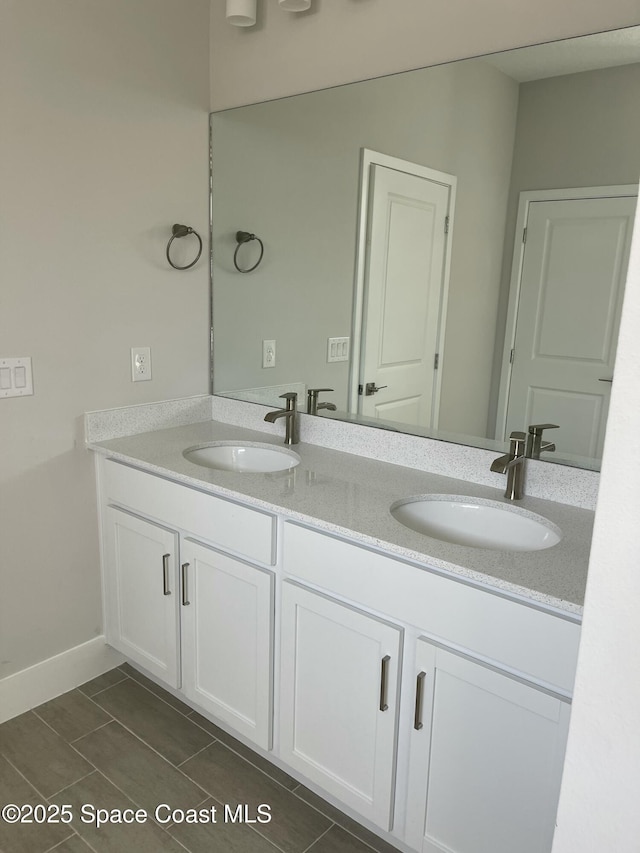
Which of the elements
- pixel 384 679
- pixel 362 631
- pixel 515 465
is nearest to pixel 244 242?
pixel 515 465

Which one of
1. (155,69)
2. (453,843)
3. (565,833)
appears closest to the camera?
(565,833)

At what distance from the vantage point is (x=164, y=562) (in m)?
2.03

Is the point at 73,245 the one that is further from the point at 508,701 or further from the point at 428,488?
the point at 508,701

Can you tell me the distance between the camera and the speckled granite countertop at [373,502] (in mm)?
1281

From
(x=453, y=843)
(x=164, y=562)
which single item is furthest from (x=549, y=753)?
(x=164, y=562)

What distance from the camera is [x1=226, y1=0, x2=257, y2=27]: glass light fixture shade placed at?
204 cm

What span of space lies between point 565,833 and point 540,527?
35.9 inches

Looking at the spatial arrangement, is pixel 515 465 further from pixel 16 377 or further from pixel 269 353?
pixel 16 377

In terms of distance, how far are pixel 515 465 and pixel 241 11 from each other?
1627 millimetres

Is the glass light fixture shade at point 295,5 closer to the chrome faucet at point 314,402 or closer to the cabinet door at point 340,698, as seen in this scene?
the chrome faucet at point 314,402

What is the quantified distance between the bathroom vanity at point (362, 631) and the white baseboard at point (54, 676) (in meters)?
0.20

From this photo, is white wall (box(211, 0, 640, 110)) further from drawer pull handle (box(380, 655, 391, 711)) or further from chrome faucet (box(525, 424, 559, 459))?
drawer pull handle (box(380, 655, 391, 711))

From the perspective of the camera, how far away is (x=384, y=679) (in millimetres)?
1496

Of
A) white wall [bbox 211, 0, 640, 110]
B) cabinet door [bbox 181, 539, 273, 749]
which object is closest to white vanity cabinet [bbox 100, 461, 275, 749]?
cabinet door [bbox 181, 539, 273, 749]
